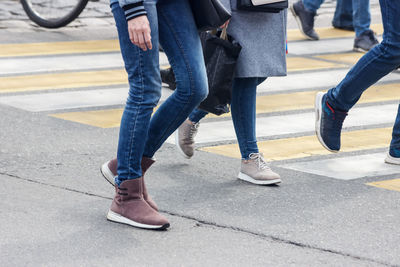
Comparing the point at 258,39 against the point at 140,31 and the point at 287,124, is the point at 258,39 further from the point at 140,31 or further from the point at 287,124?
the point at 287,124

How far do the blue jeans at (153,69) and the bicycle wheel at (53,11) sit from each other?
576cm

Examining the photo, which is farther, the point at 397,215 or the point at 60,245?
the point at 397,215

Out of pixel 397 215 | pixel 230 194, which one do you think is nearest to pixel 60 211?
pixel 230 194

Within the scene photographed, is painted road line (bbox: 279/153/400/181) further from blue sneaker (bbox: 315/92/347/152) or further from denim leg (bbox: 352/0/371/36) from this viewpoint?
denim leg (bbox: 352/0/371/36)

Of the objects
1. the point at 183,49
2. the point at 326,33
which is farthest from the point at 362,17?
the point at 183,49

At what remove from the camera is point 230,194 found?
473 centimetres

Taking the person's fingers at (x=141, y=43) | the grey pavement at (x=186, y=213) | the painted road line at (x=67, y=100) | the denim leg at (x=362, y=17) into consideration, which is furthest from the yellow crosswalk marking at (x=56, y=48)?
the person's fingers at (x=141, y=43)

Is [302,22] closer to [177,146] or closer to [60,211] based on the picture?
[177,146]

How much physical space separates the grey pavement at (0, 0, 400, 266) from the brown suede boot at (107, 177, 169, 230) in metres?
0.04

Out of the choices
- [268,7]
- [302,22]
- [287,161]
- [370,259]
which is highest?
[268,7]

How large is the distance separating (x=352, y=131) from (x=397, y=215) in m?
1.91

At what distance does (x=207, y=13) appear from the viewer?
4.04 m

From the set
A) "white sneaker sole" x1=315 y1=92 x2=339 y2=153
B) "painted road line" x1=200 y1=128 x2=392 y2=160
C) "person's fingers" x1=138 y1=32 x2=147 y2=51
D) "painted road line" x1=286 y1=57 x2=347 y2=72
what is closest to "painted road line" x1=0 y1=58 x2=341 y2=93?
"painted road line" x1=286 y1=57 x2=347 y2=72

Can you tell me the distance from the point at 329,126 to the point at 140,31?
6.39 ft
